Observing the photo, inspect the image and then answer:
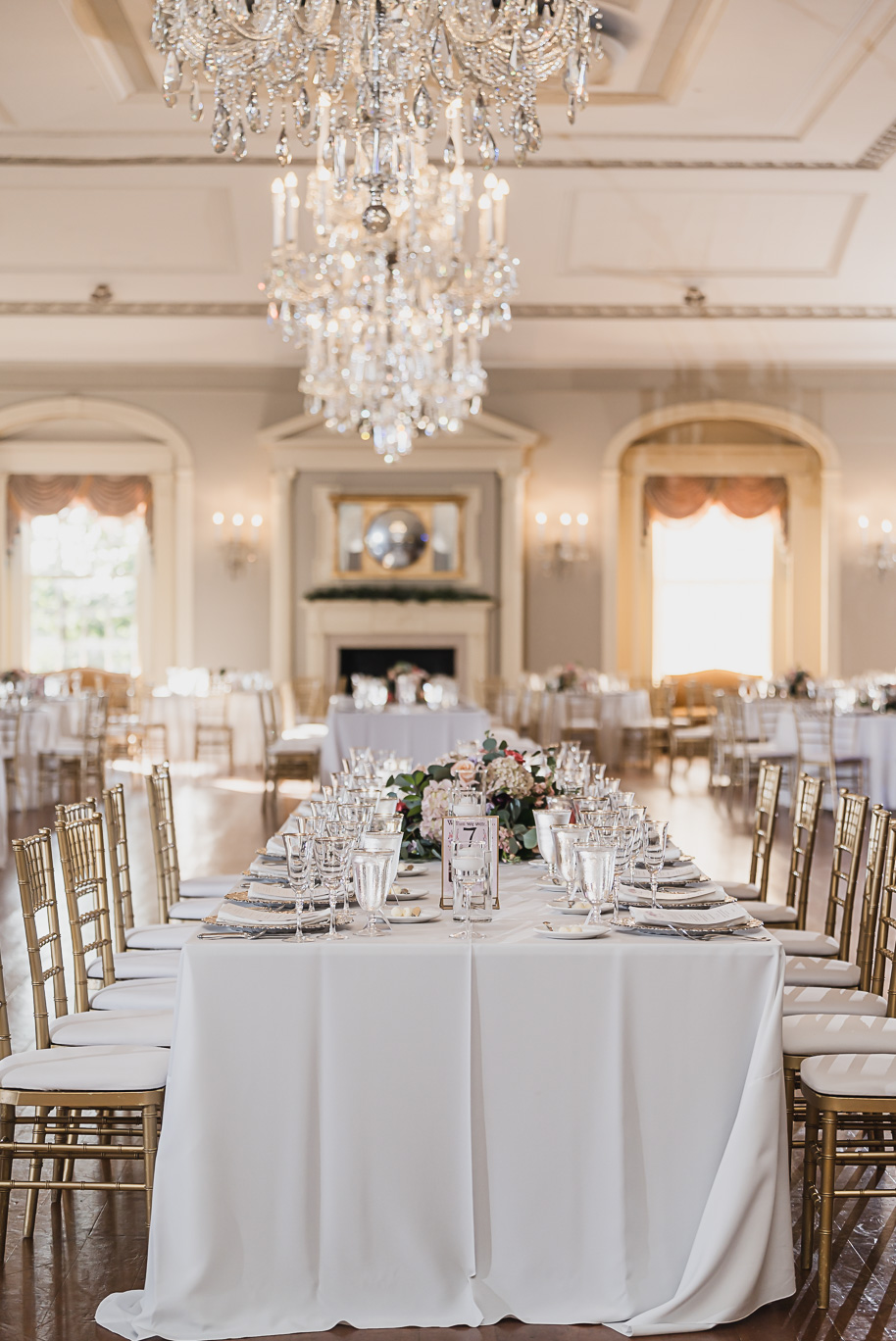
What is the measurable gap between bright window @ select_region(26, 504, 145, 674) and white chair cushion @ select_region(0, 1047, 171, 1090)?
12.7 meters

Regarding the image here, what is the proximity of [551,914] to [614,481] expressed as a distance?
1205 cm

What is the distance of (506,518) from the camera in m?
14.2

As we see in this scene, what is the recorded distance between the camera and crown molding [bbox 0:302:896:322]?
41.9ft

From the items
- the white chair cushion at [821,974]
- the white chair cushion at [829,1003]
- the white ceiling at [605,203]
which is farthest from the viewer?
the white ceiling at [605,203]

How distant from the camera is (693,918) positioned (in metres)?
2.63

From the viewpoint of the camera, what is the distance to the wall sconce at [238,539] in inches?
563

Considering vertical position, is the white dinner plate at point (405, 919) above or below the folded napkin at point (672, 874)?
below

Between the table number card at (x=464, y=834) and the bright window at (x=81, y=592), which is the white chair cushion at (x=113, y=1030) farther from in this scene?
the bright window at (x=81, y=592)

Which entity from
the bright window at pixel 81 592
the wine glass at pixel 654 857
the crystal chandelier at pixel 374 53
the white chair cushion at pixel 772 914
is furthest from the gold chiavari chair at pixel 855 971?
the bright window at pixel 81 592

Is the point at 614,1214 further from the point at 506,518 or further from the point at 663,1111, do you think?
the point at 506,518

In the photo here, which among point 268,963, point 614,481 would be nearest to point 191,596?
point 614,481

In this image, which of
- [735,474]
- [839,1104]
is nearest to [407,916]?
[839,1104]

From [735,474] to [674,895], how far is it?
41.2 ft

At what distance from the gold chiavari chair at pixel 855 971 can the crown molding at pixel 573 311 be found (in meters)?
10.2
